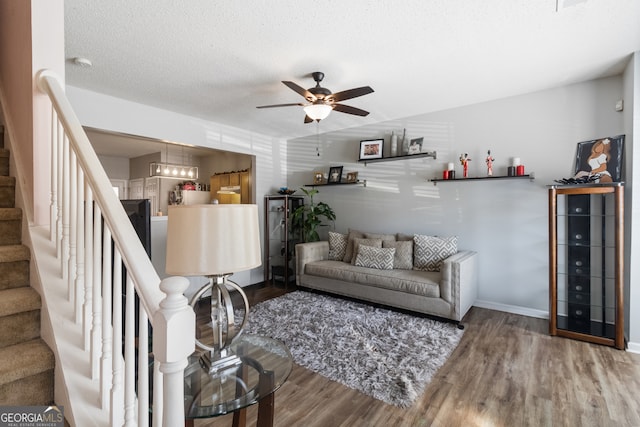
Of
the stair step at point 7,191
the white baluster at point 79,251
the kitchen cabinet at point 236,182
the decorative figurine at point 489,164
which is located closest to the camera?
the white baluster at point 79,251

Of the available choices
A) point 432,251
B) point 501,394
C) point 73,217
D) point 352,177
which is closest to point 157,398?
point 73,217

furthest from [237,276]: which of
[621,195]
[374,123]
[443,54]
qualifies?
[621,195]

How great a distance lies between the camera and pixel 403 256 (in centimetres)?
403

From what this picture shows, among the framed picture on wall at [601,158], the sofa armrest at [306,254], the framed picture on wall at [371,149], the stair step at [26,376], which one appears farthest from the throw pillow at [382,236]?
the stair step at [26,376]

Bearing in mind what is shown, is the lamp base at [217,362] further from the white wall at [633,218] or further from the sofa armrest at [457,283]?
the white wall at [633,218]

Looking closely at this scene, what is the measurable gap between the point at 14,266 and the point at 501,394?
9.47ft

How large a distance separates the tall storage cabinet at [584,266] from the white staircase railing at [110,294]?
337 cm

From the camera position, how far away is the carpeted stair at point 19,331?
1140 mm

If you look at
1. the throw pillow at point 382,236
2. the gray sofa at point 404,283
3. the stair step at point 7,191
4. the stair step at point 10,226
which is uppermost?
the stair step at point 7,191

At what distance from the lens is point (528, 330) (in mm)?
3125

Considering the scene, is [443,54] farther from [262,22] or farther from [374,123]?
[374,123]

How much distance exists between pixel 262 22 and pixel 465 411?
9.24 ft

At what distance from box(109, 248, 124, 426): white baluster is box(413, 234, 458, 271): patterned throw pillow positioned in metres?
3.48

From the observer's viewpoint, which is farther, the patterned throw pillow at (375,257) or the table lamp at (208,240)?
the patterned throw pillow at (375,257)
